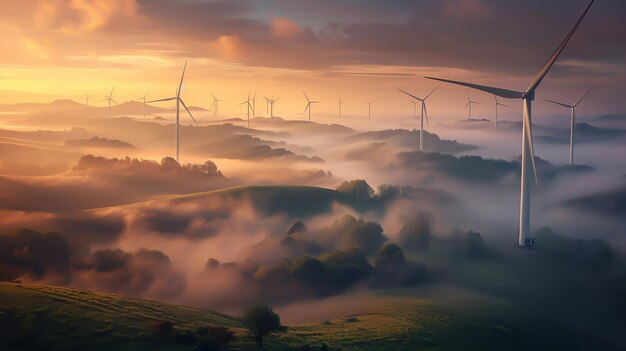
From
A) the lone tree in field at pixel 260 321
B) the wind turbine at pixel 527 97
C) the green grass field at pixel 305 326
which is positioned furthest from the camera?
the wind turbine at pixel 527 97

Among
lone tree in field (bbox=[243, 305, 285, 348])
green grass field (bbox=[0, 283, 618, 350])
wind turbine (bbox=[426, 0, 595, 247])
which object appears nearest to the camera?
green grass field (bbox=[0, 283, 618, 350])

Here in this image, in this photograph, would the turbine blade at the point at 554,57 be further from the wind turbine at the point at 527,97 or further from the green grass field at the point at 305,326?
the green grass field at the point at 305,326

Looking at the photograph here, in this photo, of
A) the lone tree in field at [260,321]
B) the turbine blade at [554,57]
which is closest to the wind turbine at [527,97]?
the turbine blade at [554,57]

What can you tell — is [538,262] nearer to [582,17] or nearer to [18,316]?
[582,17]

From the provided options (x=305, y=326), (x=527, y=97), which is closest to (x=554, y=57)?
(x=527, y=97)

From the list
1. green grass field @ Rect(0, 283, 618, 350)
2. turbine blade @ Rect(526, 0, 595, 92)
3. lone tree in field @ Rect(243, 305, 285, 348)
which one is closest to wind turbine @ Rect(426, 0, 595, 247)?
turbine blade @ Rect(526, 0, 595, 92)

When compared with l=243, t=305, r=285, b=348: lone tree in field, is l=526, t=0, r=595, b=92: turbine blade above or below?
above

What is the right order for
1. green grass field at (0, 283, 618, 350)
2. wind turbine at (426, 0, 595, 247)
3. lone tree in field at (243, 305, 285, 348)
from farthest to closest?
wind turbine at (426, 0, 595, 247) < lone tree in field at (243, 305, 285, 348) < green grass field at (0, 283, 618, 350)

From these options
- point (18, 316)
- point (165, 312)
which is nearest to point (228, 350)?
point (165, 312)

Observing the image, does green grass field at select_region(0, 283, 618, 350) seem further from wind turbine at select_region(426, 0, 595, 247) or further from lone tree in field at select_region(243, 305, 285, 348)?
wind turbine at select_region(426, 0, 595, 247)
